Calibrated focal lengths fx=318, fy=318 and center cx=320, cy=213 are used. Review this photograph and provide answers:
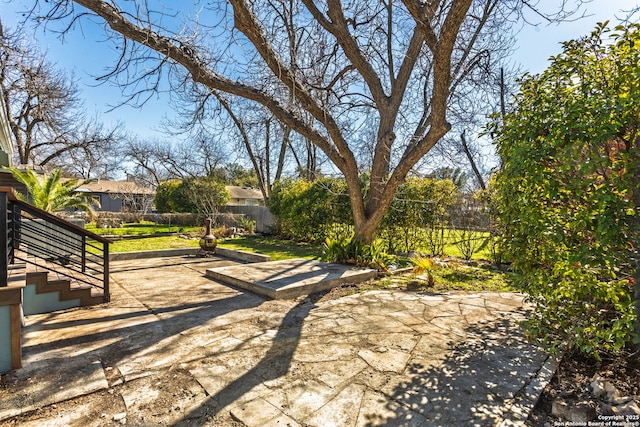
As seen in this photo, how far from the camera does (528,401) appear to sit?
96.8 inches

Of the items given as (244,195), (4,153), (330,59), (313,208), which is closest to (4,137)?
(4,153)

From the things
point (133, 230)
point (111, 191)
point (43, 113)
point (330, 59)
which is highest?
point (43, 113)

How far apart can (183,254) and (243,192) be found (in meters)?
31.8

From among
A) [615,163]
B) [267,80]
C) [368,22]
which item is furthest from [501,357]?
[368,22]

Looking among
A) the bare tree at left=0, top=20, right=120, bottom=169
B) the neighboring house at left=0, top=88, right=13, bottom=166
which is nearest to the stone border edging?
the neighboring house at left=0, top=88, right=13, bottom=166

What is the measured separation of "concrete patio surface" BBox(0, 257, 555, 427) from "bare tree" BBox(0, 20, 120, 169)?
13806 mm

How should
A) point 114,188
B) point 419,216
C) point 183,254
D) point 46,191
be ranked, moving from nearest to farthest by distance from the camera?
1. point 46,191
2. point 419,216
3. point 183,254
4. point 114,188

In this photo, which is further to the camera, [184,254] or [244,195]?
[244,195]

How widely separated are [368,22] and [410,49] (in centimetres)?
130

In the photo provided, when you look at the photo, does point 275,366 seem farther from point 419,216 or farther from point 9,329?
point 419,216

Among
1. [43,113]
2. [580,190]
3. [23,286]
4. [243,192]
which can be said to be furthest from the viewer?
[243,192]

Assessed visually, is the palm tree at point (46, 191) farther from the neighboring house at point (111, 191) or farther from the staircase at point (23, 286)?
the neighboring house at point (111, 191)

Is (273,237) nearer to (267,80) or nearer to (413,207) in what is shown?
(413,207)

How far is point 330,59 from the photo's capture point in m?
8.00
